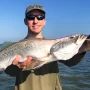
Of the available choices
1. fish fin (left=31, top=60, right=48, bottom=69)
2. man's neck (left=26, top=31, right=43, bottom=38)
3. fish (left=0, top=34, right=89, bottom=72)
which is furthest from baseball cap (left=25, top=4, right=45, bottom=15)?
fish fin (left=31, top=60, right=48, bottom=69)

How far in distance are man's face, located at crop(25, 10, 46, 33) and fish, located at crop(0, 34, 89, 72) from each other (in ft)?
0.92

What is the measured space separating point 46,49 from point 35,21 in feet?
1.97

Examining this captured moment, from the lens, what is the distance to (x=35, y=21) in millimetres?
4719

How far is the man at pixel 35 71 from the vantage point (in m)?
4.40

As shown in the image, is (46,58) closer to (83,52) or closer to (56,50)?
(56,50)

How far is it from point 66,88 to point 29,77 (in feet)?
22.2

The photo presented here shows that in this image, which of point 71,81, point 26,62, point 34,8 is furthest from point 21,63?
point 71,81

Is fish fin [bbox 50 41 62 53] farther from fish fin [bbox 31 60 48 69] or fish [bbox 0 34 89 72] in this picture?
fish fin [bbox 31 60 48 69]

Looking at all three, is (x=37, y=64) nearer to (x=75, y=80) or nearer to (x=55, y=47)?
(x=55, y=47)

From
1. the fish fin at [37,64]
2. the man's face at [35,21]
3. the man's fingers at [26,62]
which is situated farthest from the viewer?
the man's face at [35,21]

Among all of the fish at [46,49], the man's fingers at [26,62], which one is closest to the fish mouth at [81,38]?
the fish at [46,49]

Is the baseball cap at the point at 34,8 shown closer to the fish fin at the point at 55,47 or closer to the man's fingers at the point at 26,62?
the fish fin at the point at 55,47

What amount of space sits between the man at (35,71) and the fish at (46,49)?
0.11 m

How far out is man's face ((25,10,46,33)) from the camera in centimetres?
469
